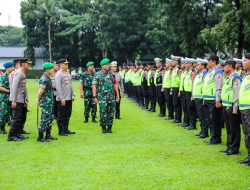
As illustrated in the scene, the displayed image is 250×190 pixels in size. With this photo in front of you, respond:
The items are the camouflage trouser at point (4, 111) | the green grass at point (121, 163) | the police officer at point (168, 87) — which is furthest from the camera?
the police officer at point (168, 87)

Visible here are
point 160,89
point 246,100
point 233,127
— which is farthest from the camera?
point 160,89

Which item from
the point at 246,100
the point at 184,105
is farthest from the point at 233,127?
the point at 184,105

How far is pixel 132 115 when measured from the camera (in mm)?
16609

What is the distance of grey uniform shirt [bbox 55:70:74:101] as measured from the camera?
37.7 ft

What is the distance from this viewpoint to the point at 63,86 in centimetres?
1160

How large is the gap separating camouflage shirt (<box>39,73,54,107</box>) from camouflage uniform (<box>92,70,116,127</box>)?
1.59 m

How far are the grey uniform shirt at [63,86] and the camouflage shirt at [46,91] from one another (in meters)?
0.96

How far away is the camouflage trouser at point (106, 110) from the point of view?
11.6m

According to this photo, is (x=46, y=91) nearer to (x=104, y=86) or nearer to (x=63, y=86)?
(x=63, y=86)

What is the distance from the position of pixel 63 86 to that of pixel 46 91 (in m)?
1.20

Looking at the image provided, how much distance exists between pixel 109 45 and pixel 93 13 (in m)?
4.40

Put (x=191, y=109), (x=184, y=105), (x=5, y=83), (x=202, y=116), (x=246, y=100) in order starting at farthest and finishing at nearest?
(x=184, y=105)
(x=191, y=109)
(x=5, y=83)
(x=202, y=116)
(x=246, y=100)

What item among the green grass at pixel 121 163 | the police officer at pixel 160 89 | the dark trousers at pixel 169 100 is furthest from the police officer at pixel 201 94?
the police officer at pixel 160 89

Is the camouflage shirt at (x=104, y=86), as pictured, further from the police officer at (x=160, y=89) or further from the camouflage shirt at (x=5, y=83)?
the police officer at (x=160, y=89)
